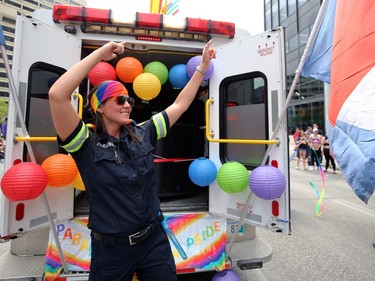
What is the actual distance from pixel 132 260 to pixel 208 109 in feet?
6.07

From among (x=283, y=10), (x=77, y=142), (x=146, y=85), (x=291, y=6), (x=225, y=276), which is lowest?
(x=225, y=276)

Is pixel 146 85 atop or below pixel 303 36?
below

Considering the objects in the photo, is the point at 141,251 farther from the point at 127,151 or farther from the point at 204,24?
the point at 204,24

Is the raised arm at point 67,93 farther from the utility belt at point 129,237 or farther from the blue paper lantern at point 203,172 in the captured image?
the blue paper lantern at point 203,172

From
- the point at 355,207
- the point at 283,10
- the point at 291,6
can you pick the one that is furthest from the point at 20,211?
the point at 283,10

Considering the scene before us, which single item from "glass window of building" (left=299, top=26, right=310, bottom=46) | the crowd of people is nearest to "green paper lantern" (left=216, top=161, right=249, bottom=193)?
the crowd of people

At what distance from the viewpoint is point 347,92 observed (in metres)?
1.83

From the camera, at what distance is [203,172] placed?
2.85m

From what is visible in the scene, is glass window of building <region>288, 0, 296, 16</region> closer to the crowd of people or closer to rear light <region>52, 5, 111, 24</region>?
the crowd of people

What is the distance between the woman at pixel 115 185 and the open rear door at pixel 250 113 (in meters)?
1.26

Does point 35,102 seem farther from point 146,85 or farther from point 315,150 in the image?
point 315,150

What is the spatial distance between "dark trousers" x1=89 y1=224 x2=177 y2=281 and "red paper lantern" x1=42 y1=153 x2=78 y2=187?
0.87 m

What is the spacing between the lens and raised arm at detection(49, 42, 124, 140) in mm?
1420

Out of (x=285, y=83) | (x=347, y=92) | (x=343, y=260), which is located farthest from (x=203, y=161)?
(x=343, y=260)
